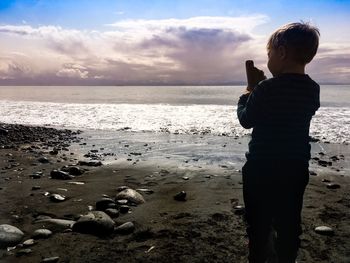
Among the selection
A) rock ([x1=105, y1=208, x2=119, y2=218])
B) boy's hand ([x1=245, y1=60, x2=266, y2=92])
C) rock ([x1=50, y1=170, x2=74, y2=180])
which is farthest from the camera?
rock ([x1=50, y1=170, x2=74, y2=180])

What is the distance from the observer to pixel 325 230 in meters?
5.41

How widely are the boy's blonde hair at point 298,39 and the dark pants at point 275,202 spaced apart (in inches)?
34.2

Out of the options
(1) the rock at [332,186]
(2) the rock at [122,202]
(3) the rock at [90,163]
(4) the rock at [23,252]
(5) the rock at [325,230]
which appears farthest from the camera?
(3) the rock at [90,163]

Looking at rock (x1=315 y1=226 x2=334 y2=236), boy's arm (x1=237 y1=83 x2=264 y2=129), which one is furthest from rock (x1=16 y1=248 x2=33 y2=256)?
rock (x1=315 y1=226 x2=334 y2=236)

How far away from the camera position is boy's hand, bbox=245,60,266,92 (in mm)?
3326

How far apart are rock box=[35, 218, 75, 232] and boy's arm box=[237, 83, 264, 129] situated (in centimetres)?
342

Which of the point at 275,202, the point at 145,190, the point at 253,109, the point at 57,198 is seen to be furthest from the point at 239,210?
the point at 253,109

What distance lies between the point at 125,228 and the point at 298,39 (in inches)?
142

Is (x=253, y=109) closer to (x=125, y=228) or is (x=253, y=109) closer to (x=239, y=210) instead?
(x=125, y=228)

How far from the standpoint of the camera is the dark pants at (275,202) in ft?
10.4

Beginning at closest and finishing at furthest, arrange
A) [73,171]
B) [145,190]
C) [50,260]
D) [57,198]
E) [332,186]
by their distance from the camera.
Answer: [50,260]
[57,198]
[145,190]
[332,186]
[73,171]

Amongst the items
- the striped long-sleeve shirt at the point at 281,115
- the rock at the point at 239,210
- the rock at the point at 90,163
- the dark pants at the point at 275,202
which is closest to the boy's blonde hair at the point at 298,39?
the striped long-sleeve shirt at the point at 281,115

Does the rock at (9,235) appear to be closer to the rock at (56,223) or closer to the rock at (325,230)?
the rock at (56,223)

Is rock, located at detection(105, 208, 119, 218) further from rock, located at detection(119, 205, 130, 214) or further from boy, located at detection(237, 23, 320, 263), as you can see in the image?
boy, located at detection(237, 23, 320, 263)
